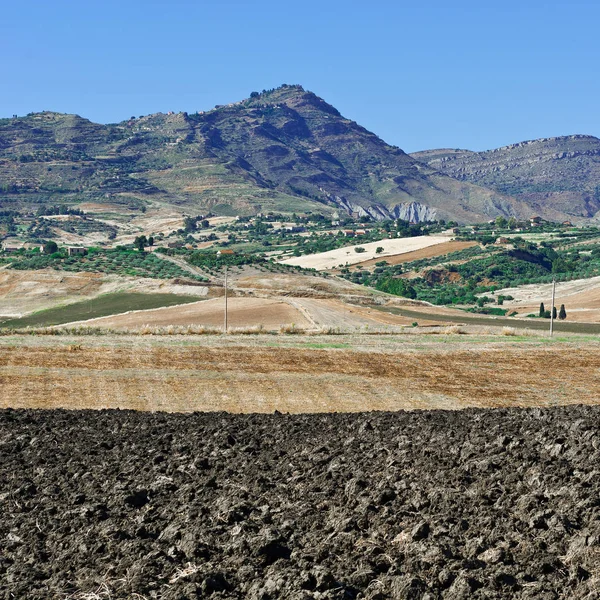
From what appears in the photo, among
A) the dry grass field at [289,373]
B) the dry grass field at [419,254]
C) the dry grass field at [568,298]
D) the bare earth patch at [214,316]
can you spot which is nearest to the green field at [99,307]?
the bare earth patch at [214,316]

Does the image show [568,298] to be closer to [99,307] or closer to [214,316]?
[214,316]

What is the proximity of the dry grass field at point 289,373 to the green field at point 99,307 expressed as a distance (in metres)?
38.5

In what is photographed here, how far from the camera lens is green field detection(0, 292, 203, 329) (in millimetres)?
88438

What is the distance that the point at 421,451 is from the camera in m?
17.0

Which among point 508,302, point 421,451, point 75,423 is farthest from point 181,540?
point 508,302

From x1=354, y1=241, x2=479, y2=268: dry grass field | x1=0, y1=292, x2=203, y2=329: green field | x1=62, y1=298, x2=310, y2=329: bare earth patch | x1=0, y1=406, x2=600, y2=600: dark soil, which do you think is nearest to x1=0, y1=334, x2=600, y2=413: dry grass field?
x1=0, y1=406, x2=600, y2=600: dark soil

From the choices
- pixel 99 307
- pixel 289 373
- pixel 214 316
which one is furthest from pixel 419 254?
pixel 289 373

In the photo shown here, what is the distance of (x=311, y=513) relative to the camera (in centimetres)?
1398

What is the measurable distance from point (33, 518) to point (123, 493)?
5.05 ft

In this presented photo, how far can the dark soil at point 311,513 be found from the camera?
37.2 feet

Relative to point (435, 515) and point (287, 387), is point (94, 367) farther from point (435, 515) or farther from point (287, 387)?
point (435, 515)

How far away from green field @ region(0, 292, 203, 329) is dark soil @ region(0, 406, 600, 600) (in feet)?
228

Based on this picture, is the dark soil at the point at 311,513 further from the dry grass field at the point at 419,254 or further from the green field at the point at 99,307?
the dry grass field at the point at 419,254

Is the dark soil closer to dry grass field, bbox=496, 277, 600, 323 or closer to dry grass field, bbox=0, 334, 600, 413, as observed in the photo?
dry grass field, bbox=0, 334, 600, 413
